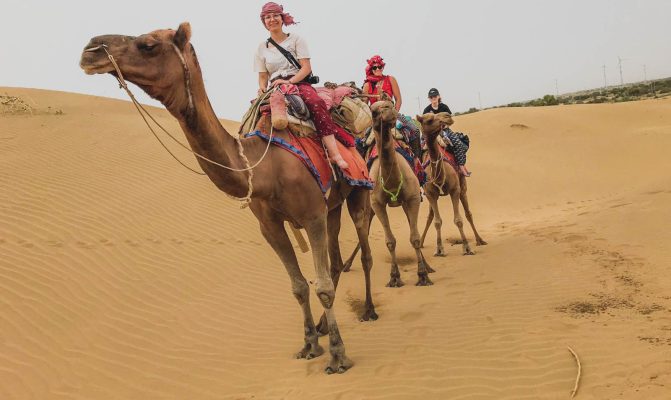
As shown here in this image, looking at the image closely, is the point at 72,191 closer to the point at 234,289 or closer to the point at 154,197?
the point at 154,197

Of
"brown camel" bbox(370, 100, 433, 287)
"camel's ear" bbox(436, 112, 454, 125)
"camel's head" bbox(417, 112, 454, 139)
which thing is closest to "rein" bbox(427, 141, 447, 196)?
"camel's head" bbox(417, 112, 454, 139)

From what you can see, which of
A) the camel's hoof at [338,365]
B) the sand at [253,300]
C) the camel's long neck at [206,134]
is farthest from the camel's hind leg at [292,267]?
the camel's long neck at [206,134]

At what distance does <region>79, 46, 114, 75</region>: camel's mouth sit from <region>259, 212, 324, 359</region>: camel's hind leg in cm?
207

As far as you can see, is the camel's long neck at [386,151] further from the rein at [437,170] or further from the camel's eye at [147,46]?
the camel's eye at [147,46]

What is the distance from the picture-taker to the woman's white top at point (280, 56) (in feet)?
18.2

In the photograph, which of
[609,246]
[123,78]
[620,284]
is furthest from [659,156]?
[123,78]

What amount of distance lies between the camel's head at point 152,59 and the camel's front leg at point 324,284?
171 cm

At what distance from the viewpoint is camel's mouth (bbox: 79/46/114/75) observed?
138 inches

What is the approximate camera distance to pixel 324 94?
19.8 ft

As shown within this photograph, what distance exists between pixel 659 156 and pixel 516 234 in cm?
1440

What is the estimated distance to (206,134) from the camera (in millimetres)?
4227

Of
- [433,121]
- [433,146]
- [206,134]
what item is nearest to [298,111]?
[206,134]

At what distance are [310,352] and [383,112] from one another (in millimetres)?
3155

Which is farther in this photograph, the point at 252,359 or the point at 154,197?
the point at 154,197
